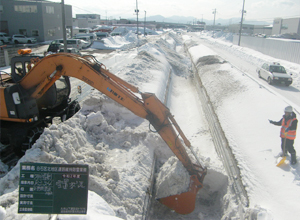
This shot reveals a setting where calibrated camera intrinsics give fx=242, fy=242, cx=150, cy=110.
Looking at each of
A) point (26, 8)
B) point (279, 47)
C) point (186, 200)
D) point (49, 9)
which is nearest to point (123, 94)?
point (186, 200)

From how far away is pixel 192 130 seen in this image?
36.1 feet

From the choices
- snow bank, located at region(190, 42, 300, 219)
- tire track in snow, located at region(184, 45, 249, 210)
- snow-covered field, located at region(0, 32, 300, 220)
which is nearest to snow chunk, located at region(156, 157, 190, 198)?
snow-covered field, located at region(0, 32, 300, 220)

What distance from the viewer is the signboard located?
3164 millimetres

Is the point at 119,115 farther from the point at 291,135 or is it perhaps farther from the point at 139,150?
the point at 291,135

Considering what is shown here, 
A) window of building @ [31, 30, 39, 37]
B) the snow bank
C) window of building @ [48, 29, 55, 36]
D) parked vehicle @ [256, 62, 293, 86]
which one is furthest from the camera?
window of building @ [48, 29, 55, 36]

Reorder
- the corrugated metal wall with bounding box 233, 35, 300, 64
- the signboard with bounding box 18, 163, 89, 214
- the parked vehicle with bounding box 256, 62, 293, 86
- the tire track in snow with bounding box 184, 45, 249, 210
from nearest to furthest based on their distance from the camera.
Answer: the signboard with bounding box 18, 163, 89, 214, the tire track in snow with bounding box 184, 45, 249, 210, the parked vehicle with bounding box 256, 62, 293, 86, the corrugated metal wall with bounding box 233, 35, 300, 64

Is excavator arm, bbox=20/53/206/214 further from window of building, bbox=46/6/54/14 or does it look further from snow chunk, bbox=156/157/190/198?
window of building, bbox=46/6/54/14

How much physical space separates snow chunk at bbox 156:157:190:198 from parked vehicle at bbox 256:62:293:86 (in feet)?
50.0

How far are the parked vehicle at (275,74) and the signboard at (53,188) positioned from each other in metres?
18.8

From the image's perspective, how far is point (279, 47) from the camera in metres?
30.2

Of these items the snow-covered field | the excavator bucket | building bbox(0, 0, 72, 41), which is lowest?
the excavator bucket

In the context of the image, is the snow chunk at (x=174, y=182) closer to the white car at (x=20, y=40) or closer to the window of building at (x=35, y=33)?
the white car at (x=20, y=40)

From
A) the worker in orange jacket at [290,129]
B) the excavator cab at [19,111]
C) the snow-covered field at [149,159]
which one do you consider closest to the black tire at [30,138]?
the excavator cab at [19,111]

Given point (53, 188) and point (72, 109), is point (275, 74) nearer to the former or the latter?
point (72, 109)
